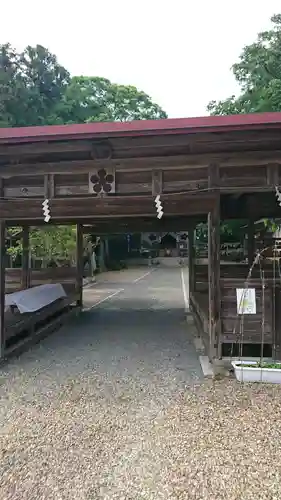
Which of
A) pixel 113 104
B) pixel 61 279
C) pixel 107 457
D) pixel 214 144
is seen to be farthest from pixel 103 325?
pixel 113 104

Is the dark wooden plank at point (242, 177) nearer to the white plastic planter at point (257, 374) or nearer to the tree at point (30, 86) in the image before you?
the white plastic planter at point (257, 374)

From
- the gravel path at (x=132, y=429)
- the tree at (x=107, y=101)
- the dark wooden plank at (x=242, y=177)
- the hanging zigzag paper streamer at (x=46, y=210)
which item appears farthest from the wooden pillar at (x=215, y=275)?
the tree at (x=107, y=101)

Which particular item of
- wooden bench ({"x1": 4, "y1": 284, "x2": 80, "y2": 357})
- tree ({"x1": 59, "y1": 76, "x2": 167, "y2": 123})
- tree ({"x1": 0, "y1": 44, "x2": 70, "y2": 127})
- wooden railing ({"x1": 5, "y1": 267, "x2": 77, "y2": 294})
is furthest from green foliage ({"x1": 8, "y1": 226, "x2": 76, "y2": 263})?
tree ({"x1": 59, "y1": 76, "x2": 167, "y2": 123})

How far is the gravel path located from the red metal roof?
2712 mm

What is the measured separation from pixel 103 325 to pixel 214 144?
4.86 m

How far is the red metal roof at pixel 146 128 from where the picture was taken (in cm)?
439

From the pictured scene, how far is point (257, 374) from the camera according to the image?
463 centimetres

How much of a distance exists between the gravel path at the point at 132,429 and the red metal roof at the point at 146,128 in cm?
271

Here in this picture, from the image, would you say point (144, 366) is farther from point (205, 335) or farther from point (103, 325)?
point (103, 325)

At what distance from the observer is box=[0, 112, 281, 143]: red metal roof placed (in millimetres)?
4391

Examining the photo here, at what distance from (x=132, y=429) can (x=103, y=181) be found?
117 inches

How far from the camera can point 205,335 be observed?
604 cm

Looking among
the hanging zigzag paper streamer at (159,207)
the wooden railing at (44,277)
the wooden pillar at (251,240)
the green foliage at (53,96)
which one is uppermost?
the green foliage at (53,96)

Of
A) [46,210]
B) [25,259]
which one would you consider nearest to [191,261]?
[25,259]
